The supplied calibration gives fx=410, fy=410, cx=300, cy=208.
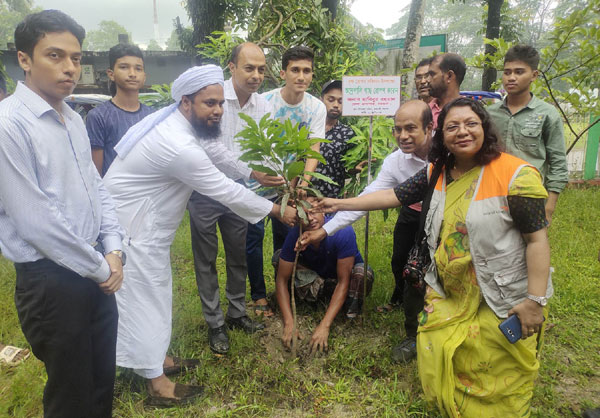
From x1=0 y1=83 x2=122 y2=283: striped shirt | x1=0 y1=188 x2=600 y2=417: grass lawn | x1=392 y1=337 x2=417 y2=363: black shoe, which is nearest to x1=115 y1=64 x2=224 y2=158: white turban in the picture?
x1=0 y1=83 x2=122 y2=283: striped shirt

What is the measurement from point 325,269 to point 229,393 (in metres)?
1.24

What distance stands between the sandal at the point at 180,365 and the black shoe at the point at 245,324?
1.51 ft

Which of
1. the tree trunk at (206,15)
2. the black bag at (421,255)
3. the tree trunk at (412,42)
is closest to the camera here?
the black bag at (421,255)

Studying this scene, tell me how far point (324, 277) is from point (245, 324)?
0.76m

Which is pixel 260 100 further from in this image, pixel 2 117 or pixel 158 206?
pixel 2 117

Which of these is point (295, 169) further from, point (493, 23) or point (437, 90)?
point (493, 23)

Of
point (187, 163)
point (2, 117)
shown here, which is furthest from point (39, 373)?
point (2, 117)

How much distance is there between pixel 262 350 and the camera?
3.10 m

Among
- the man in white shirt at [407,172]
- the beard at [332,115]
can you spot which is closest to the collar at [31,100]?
the man in white shirt at [407,172]

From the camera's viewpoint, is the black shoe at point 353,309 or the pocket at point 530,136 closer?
the pocket at point 530,136

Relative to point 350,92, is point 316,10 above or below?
above

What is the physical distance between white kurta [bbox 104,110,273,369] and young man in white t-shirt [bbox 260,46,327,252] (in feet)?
3.71

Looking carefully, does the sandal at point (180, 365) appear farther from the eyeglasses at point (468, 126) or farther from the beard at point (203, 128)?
the eyeglasses at point (468, 126)

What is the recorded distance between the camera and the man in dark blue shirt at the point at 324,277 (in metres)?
3.10
